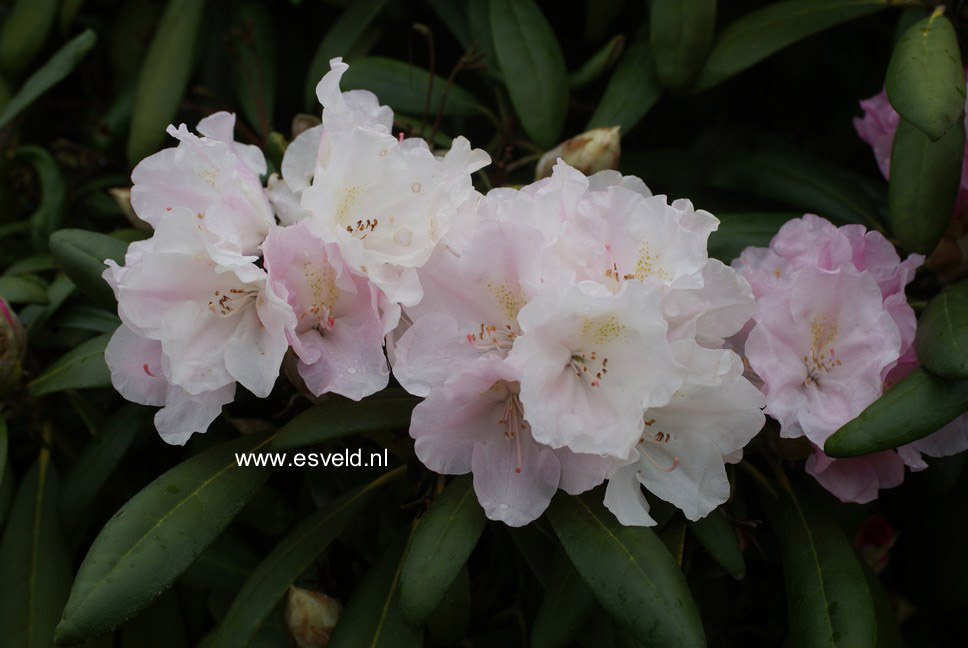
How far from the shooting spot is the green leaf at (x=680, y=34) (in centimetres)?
134

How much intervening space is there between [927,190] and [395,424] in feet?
2.34

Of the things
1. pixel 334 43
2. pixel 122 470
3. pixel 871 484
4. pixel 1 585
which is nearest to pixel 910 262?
pixel 871 484

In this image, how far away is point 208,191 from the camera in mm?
996

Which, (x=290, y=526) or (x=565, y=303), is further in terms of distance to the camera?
(x=290, y=526)

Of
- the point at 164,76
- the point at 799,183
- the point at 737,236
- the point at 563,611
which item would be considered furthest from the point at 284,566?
the point at 799,183

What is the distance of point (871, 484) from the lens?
3.55 ft

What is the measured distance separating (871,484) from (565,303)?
19.0 inches

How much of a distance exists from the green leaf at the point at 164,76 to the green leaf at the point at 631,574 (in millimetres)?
915

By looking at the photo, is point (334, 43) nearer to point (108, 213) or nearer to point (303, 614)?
point (108, 213)

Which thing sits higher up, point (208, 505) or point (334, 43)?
point (334, 43)

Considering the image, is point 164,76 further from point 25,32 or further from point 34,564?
point 34,564

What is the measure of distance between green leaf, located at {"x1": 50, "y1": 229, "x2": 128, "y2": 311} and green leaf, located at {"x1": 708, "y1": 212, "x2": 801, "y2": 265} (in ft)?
2.62

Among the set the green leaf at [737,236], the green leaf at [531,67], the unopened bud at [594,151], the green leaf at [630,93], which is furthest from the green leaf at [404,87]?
the green leaf at [737,236]

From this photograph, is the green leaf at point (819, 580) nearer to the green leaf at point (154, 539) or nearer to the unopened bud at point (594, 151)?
the unopened bud at point (594, 151)
